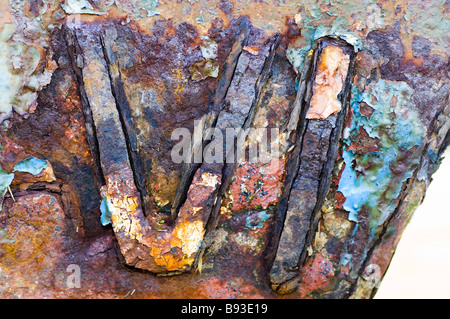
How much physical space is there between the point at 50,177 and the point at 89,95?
0.28 metres

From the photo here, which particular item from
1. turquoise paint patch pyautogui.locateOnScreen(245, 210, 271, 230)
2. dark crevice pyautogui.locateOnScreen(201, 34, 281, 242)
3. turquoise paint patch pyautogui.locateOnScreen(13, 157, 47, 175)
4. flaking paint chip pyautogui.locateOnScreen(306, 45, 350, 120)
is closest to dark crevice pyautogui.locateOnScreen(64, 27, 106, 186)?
turquoise paint patch pyautogui.locateOnScreen(13, 157, 47, 175)

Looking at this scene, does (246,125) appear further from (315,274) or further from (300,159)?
(315,274)

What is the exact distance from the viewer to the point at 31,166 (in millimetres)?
1396

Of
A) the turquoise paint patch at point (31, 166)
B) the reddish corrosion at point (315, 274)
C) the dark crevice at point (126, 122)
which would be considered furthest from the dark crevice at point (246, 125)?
the turquoise paint patch at point (31, 166)

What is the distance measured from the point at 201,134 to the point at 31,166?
0.51m

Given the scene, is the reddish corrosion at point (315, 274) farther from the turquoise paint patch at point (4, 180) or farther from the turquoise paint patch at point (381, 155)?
the turquoise paint patch at point (4, 180)

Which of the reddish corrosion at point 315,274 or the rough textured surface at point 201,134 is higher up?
the rough textured surface at point 201,134

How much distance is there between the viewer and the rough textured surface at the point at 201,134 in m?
1.37

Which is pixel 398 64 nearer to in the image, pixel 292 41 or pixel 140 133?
pixel 292 41

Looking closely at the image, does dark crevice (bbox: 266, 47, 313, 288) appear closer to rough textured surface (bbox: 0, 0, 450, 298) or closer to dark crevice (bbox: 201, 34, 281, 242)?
rough textured surface (bbox: 0, 0, 450, 298)

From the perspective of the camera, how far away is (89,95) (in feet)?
4.42

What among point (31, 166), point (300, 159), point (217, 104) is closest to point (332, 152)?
point (300, 159)

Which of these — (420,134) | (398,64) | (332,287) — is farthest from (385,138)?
(332,287)

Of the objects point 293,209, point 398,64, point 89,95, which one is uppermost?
point 398,64
